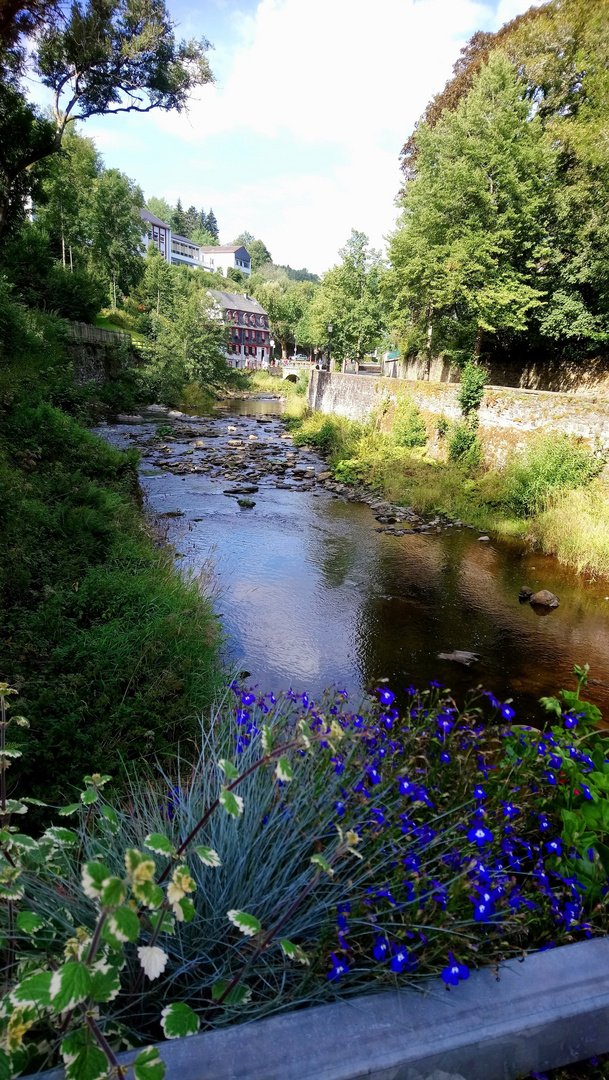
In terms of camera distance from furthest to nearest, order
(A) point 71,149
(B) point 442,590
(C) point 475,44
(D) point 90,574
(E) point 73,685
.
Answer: (A) point 71,149
(C) point 475,44
(B) point 442,590
(D) point 90,574
(E) point 73,685

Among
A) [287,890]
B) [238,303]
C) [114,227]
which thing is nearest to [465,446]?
[287,890]

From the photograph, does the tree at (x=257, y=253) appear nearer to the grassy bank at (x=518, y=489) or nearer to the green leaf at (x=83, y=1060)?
the grassy bank at (x=518, y=489)

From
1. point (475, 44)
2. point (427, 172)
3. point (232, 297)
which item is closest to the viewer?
point (427, 172)

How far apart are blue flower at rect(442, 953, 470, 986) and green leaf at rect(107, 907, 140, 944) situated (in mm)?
1124

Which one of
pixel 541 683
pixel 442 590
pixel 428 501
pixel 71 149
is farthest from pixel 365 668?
pixel 71 149

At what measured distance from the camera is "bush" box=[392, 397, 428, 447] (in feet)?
61.7

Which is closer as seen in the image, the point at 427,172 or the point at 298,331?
the point at 427,172

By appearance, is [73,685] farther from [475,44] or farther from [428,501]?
[475,44]

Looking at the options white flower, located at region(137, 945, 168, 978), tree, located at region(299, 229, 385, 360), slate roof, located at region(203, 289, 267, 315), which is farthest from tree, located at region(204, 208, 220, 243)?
white flower, located at region(137, 945, 168, 978)

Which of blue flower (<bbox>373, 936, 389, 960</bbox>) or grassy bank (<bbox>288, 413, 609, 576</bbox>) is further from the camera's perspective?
grassy bank (<bbox>288, 413, 609, 576</bbox>)

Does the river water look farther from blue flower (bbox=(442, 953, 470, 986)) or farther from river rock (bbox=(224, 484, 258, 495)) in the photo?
blue flower (bbox=(442, 953, 470, 986))

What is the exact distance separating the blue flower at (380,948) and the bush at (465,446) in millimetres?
15608

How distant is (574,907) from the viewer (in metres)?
2.08

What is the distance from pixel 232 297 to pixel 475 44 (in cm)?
4866
